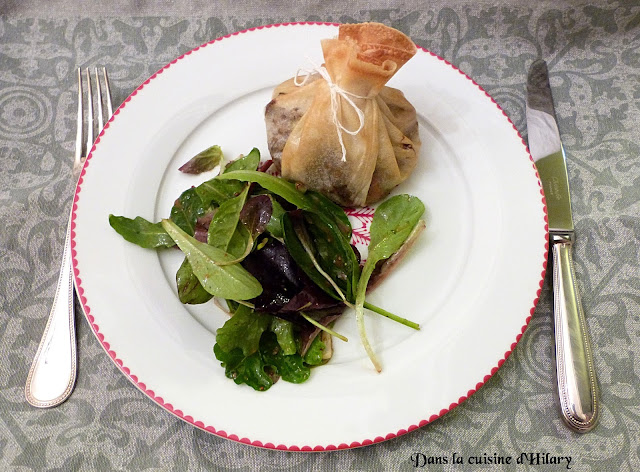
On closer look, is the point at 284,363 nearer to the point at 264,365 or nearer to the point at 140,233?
the point at 264,365

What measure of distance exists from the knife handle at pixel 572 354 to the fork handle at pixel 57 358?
3.56 feet

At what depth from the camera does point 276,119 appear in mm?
1272

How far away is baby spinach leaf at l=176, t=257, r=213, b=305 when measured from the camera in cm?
113

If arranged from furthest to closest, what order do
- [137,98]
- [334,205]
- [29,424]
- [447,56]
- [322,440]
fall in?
[447,56] < [137,98] < [334,205] < [29,424] < [322,440]

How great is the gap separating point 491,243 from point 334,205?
383 millimetres

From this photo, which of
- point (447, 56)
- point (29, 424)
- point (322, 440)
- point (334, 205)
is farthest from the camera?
point (447, 56)

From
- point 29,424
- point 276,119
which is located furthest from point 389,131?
point 29,424

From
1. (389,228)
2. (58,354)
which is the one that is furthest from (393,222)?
(58,354)

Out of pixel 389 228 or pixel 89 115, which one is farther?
pixel 89 115

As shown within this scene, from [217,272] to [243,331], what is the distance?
0.43 feet

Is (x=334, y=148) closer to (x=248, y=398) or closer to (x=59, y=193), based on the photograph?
(x=248, y=398)

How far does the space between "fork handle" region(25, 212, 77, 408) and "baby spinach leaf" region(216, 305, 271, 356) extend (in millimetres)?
391

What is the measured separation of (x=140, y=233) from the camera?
3.95ft

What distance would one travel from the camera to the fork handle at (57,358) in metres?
1.15
